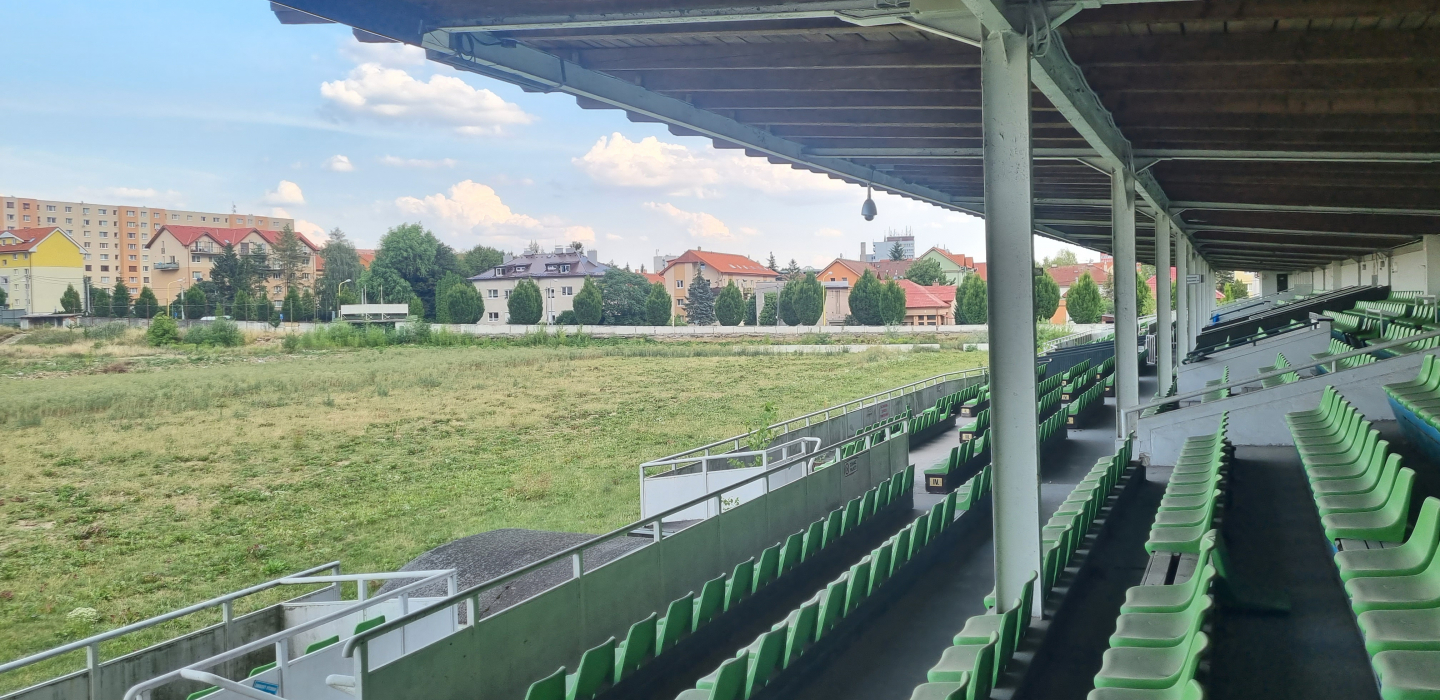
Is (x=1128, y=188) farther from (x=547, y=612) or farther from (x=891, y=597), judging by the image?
(x=547, y=612)

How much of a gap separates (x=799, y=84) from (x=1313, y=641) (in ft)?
17.0

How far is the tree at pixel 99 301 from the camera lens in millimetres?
40281

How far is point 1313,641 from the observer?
4000 millimetres

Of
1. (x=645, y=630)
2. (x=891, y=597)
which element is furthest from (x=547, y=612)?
(x=891, y=597)

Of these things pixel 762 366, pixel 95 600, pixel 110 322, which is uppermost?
pixel 110 322

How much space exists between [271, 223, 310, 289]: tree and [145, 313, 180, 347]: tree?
12.6 meters

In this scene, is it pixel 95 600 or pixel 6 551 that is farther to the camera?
pixel 6 551

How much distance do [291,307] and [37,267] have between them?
18.4 meters

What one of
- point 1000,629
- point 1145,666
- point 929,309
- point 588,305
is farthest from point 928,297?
point 1145,666

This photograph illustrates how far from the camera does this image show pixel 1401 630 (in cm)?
292

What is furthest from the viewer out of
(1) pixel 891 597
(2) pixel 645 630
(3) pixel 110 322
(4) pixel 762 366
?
(4) pixel 762 366

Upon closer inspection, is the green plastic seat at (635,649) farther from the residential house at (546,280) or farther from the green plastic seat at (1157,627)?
the residential house at (546,280)

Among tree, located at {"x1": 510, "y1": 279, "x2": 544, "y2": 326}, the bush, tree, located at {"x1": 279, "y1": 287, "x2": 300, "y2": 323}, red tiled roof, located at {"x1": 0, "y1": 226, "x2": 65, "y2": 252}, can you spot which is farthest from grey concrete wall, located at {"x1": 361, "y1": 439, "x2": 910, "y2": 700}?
tree, located at {"x1": 510, "y1": 279, "x2": 544, "y2": 326}

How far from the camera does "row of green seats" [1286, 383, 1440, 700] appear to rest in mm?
2600
